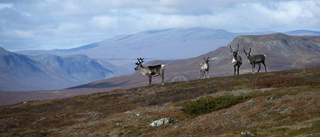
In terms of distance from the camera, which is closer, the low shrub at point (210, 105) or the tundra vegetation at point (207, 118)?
the tundra vegetation at point (207, 118)

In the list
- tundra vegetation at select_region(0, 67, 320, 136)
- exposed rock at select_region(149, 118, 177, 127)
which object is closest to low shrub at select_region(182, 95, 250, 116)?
tundra vegetation at select_region(0, 67, 320, 136)

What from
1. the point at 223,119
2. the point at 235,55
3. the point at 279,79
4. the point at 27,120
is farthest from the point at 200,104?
the point at 235,55

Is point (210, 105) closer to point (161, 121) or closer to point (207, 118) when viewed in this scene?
point (207, 118)

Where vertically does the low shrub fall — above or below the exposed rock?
Result: above

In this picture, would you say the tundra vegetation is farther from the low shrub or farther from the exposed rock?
the exposed rock

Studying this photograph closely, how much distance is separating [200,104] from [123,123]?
6352 millimetres

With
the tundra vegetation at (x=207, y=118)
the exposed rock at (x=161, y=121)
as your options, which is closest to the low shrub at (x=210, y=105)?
the tundra vegetation at (x=207, y=118)

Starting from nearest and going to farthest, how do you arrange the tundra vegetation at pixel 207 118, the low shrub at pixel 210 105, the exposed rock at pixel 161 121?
1. the tundra vegetation at pixel 207 118
2. the exposed rock at pixel 161 121
3. the low shrub at pixel 210 105

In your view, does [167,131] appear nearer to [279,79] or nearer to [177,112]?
[177,112]

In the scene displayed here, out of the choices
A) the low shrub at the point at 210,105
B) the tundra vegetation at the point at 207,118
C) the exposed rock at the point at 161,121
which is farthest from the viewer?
the low shrub at the point at 210,105

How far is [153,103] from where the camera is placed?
34.4m

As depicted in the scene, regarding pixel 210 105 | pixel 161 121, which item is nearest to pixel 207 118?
pixel 210 105

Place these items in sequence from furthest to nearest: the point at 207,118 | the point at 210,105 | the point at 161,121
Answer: the point at 210,105, the point at 161,121, the point at 207,118

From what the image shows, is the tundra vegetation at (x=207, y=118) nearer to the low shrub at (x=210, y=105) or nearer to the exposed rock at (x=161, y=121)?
the low shrub at (x=210, y=105)
